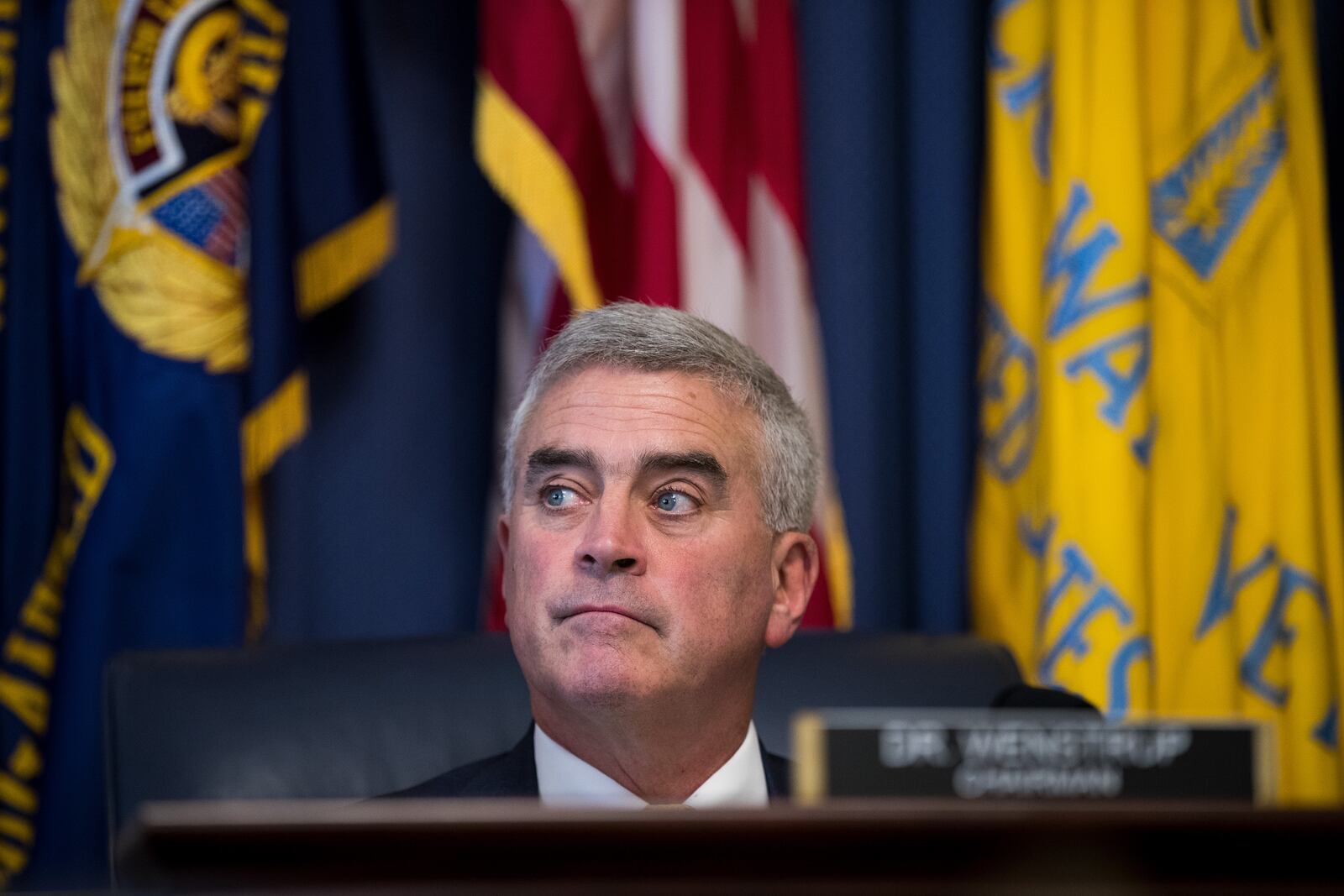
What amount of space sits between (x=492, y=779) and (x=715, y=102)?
136 cm

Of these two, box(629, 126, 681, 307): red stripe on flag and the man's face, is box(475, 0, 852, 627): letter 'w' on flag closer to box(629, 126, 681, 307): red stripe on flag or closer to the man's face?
box(629, 126, 681, 307): red stripe on flag

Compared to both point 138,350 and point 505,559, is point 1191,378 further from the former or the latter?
point 138,350

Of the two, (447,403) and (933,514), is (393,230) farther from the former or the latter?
(933,514)

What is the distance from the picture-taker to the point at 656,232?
2434 mm

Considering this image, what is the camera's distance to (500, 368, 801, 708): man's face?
1.54 meters

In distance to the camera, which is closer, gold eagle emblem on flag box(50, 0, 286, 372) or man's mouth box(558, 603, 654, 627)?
man's mouth box(558, 603, 654, 627)

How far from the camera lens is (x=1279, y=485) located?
7.81 feet

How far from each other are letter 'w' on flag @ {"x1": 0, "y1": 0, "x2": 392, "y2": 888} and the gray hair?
0.80 metres

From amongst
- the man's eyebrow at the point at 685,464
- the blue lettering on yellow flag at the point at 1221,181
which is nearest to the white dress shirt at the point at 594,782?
the man's eyebrow at the point at 685,464

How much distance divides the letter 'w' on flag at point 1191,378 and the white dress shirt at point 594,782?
0.84 metres

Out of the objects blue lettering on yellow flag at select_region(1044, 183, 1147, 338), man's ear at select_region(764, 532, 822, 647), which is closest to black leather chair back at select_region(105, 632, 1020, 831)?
man's ear at select_region(764, 532, 822, 647)

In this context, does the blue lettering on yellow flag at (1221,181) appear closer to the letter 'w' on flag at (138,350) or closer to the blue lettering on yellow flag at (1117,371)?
the blue lettering on yellow flag at (1117,371)

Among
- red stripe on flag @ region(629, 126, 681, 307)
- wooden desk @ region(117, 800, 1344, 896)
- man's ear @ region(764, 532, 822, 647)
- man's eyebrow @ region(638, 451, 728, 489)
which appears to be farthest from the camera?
red stripe on flag @ region(629, 126, 681, 307)

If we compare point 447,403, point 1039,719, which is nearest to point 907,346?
point 447,403
